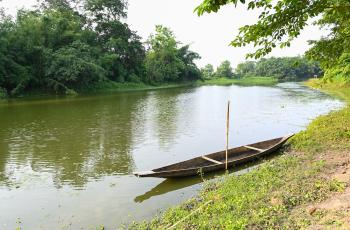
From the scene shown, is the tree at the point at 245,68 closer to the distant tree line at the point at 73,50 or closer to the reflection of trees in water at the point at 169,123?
the distant tree line at the point at 73,50

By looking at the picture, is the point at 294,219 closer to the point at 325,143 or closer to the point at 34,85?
the point at 325,143

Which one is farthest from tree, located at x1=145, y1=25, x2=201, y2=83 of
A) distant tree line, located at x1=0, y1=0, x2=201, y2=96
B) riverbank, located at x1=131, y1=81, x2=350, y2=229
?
riverbank, located at x1=131, y1=81, x2=350, y2=229

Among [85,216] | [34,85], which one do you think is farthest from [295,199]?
[34,85]

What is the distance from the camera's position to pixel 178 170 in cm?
979

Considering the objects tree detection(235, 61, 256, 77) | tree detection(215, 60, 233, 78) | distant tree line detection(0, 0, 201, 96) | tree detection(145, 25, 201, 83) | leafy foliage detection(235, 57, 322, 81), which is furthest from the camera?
tree detection(235, 61, 256, 77)

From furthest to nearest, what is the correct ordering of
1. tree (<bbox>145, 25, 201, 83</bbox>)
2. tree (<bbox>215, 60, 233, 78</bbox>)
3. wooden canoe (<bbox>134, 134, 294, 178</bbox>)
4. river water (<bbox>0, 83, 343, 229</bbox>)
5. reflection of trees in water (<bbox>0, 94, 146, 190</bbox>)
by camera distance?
tree (<bbox>215, 60, 233, 78</bbox>) → tree (<bbox>145, 25, 201, 83</bbox>) → reflection of trees in water (<bbox>0, 94, 146, 190</bbox>) → wooden canoe (<bbox>134, 134, 294, 178</bbox>) → river water (<bbox>0, 83, 343, 229</bbox>)

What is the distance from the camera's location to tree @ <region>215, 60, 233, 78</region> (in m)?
115

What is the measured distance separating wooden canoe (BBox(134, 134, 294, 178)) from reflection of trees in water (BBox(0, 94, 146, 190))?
2256 mm

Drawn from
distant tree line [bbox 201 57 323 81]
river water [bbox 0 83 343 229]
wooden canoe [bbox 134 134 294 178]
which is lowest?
river water [bbox 0 83 343 229]

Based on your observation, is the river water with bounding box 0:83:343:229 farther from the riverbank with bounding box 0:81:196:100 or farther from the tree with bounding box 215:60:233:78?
the tree with bounding box 215:60:233:78

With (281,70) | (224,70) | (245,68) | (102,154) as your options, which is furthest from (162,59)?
(245,68)

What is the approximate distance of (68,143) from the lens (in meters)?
15.8

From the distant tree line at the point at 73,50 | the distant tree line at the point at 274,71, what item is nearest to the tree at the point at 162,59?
the distant tree line at the point at 73,50

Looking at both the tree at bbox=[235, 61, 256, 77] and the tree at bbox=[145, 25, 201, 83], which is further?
the tree at bbox=[235, 61, 256, 77]
